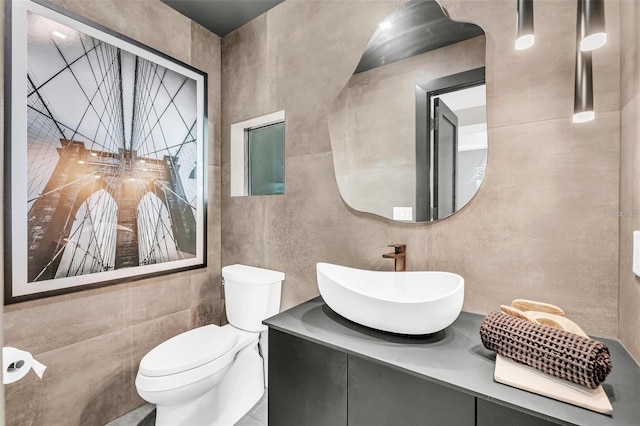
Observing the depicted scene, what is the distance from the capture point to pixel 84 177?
1.69 metres

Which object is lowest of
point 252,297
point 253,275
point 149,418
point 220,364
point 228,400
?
point 149,418

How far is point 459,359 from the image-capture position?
3.25ft

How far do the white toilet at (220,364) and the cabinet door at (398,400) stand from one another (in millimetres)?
819

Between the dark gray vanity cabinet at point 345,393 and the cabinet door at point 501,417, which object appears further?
the dark gray vanity cabinet at point 345,393

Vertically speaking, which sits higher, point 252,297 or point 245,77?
point 245,77

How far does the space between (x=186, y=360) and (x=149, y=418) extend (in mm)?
661

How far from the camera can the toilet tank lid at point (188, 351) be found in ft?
4.84

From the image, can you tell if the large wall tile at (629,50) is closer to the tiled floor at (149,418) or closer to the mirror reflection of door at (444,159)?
the mirror reflection of door at (444,159)

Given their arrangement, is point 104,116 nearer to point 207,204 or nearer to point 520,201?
point 207,204

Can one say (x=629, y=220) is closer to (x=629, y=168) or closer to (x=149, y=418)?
(x=629, y=168)

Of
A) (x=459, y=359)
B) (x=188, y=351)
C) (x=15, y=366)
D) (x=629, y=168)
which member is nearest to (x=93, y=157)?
(x=15, y=366)

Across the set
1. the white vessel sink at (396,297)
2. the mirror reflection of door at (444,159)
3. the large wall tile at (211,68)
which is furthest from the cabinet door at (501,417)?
the large wall tile at (211,68)

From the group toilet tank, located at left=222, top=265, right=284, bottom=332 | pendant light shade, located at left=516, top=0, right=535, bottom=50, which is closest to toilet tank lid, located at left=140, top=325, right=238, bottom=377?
toilet tank, located at left=222, top=265, right=284, bottom=332

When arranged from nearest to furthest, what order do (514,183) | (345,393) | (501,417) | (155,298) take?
(501,417) → (345,393) → (514,183) → (155,298)
